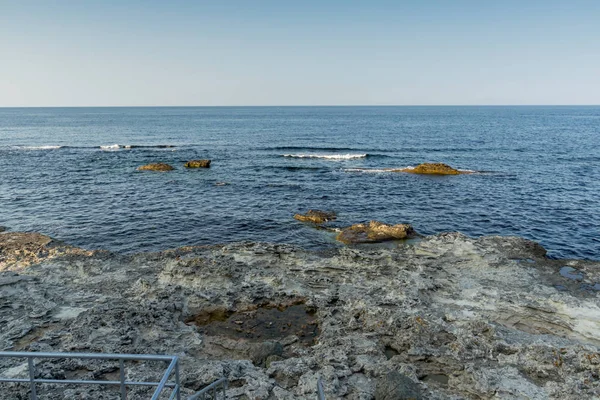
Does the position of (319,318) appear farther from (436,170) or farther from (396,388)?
(436,170)

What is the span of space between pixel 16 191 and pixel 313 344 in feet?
117

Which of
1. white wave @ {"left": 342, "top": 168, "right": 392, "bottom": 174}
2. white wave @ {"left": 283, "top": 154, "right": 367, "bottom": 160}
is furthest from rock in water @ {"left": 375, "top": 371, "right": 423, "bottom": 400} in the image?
white wave @ {"left": 283, "top": 154, "right": 367, "bottom": 160}

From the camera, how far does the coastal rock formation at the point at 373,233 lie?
23125 mm

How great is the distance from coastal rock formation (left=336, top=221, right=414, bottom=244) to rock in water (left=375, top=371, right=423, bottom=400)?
12.9 metres

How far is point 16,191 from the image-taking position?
35469 millimetres

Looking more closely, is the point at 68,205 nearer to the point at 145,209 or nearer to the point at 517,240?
the point at 145,209

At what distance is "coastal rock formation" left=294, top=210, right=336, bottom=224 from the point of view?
27.5 meters

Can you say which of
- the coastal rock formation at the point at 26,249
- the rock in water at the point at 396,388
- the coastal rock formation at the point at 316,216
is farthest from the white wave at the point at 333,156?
the rock in water at the point at 396,388

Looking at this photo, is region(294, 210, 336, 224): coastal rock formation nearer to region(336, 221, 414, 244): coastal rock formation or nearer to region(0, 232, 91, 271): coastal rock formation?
region(336, 221, 414, 244): coastal rock formation

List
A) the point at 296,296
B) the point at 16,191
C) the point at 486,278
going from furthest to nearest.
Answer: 1. the point at 16,191
2. the point at 486,278
3. the point at 296,296

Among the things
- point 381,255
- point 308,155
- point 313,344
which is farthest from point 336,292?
point 308,155

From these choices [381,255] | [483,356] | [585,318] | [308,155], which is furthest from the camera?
[308,155]

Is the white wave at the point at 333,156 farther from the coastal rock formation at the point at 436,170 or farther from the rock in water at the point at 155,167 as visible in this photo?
the rock in water at the point at 155,167

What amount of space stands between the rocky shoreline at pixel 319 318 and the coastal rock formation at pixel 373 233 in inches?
105
